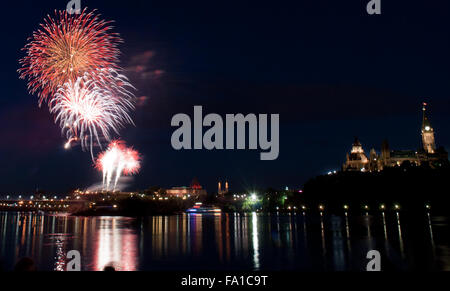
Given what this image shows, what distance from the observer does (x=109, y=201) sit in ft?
582

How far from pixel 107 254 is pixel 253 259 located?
504 inches

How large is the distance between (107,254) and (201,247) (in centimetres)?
1014

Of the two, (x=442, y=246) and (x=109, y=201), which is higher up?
(x=109, y=201)

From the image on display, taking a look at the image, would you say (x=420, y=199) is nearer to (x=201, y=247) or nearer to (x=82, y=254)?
(x=201, y=247)

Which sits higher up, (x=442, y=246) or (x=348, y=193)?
(x=348, y=193)
